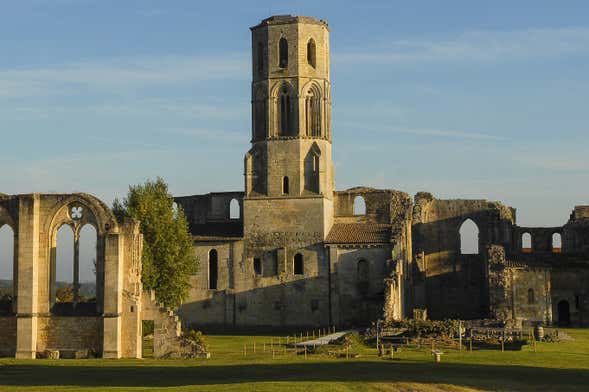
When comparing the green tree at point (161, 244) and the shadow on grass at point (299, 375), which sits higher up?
the green tree at point (161, 244)

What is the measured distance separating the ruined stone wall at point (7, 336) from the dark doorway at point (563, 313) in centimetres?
3552

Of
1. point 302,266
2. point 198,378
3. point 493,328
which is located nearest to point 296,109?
point 302,266

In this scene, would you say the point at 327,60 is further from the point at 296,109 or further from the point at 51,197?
the point at 51,197

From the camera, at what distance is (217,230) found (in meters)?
67.2

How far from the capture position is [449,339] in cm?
4794

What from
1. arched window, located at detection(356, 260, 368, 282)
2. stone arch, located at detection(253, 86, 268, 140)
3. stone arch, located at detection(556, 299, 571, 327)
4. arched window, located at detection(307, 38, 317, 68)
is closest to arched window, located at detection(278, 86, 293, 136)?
stone arch, located at detection(253, 86, 268, 140)

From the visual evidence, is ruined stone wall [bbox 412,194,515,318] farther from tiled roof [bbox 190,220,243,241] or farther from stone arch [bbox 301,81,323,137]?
tiled roof [bbox 190,220,243,241]

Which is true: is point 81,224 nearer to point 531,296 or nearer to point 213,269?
point 213,269

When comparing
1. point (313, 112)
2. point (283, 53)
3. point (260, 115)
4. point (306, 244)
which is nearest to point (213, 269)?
point (306, 244)

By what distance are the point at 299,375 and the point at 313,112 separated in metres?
33.9

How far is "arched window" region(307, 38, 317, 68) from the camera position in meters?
67.1

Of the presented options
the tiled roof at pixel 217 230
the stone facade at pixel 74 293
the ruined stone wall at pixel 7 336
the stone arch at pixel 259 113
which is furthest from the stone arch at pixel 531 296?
the ruined stone wall at pixel 7 336

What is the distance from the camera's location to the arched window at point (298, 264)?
64.7 metres

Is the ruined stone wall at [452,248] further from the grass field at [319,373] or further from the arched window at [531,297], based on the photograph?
the grass field at [319,373]
